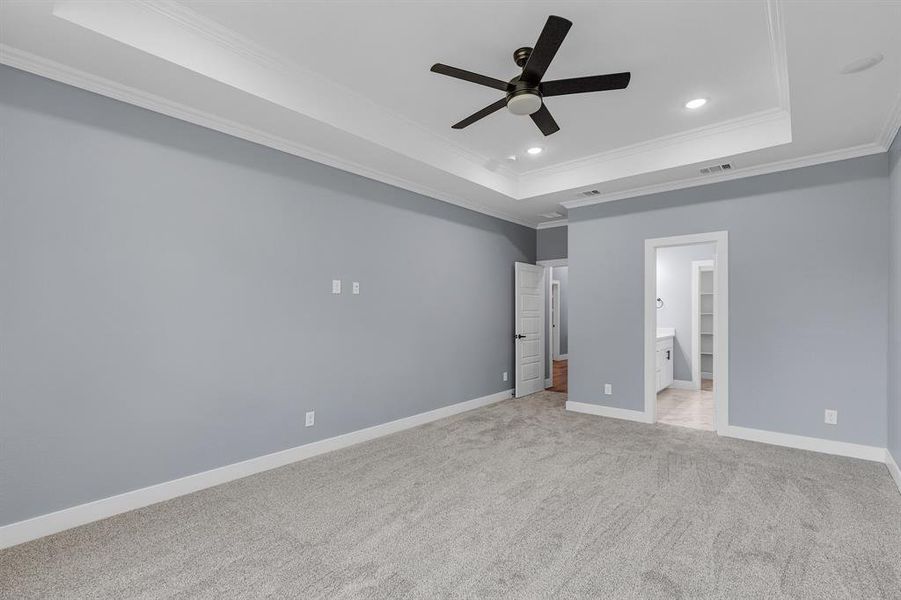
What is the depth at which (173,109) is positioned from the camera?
2994 mm

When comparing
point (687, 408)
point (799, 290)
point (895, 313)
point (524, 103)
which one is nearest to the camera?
point (524, 103)

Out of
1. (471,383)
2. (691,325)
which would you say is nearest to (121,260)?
(471,383)

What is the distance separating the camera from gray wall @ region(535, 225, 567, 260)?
669cm

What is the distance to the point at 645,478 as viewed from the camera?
3.30 meters

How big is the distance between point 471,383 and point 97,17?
4750 mm

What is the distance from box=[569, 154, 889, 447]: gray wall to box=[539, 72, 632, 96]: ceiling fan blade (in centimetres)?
276

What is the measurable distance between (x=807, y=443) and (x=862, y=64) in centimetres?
323

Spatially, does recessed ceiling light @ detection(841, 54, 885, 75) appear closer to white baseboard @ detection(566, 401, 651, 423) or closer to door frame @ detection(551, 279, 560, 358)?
white baseboard @ detection(566, 401, 651, 423)

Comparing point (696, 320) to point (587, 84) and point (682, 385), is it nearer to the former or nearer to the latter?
point (682, 385)

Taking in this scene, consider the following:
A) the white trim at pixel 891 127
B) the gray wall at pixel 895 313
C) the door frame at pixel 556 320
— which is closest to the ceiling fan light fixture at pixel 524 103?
the white trim at pixel 891 127

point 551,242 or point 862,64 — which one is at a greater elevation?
point 862,64

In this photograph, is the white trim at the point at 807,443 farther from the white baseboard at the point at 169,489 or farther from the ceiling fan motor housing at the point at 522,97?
the ceiling fan motor housing at the point at 522,97

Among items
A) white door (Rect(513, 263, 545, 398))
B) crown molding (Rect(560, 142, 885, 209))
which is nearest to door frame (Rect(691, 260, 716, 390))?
white door (Rect(513, 263, 545, 398))

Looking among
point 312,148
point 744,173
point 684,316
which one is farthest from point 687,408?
point 312,148
